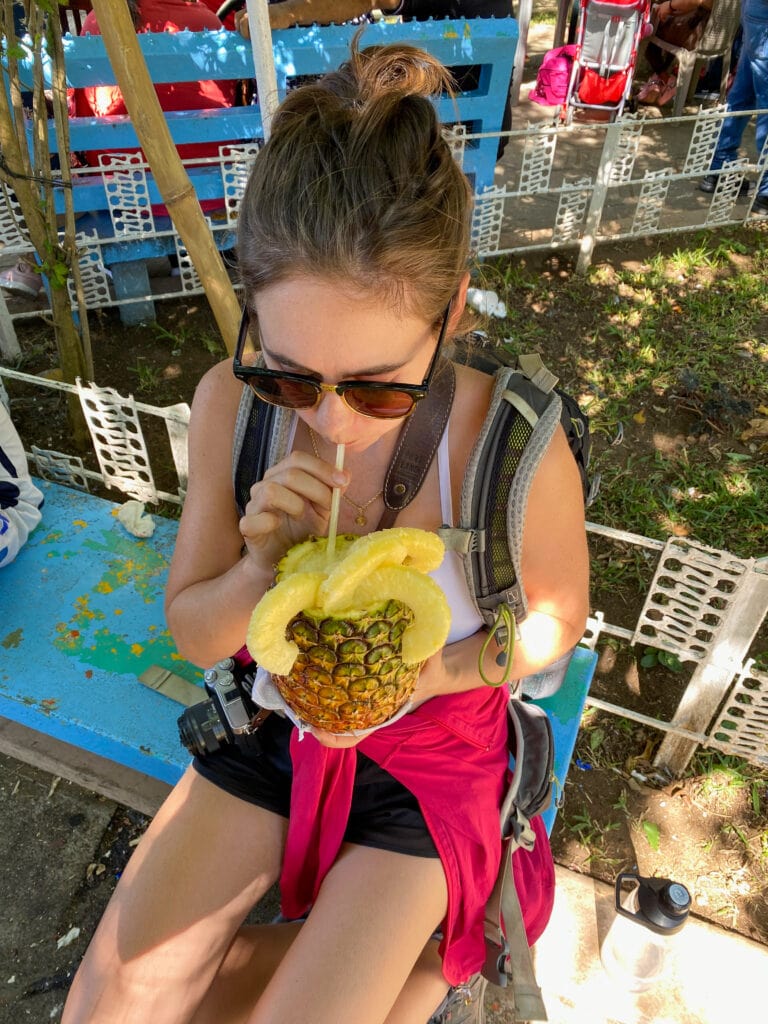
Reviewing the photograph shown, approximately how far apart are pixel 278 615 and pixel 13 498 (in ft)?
7.20

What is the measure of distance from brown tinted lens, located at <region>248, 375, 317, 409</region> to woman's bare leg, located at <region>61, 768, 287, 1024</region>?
1.07 metres

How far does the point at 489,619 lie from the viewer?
1846 millimetres

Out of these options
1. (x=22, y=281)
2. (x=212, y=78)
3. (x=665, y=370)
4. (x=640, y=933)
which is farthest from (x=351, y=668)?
(x=22, y=281)

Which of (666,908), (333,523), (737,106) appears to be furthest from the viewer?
(737,106)

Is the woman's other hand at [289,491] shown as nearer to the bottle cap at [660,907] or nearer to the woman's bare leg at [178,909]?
the woman's bare leg at [178,909]

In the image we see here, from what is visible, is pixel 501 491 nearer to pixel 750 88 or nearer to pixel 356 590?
pixel 356 590

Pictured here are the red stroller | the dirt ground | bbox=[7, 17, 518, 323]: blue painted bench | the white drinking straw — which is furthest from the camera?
the red stroller

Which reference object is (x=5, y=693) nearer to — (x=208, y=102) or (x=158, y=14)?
(x=208, y=102)

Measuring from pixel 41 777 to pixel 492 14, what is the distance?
20.2 ft

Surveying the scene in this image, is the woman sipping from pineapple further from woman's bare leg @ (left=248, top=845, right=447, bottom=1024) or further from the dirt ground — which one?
the dirt ground

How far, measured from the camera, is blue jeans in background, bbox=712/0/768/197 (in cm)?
623

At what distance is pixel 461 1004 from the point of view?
76.9 inches

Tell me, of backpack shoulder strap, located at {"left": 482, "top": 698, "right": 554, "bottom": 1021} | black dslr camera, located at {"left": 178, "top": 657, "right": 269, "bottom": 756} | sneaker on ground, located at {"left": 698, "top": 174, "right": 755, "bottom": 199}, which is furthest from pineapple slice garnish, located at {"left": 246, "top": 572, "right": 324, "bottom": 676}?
sneaker on ground, located at {"left": 698, "top": 174, "right": 755, "bottom": 199}

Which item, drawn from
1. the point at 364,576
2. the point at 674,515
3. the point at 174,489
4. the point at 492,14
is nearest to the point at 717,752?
the point at 674,515
